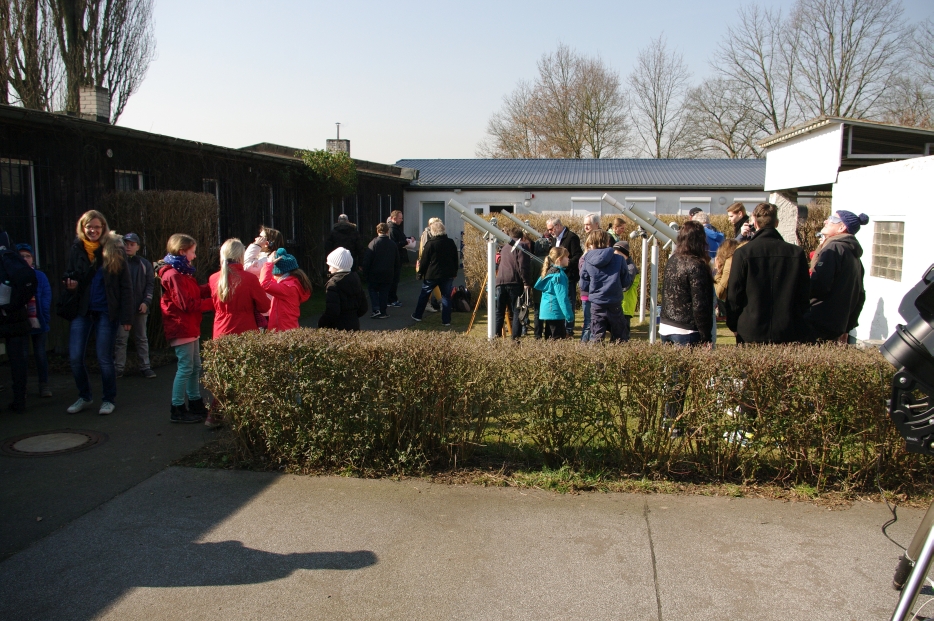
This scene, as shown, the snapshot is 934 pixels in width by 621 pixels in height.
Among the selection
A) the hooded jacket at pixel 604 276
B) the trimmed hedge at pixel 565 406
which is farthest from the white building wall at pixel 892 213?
the trimmed hedge at pixel 565 406

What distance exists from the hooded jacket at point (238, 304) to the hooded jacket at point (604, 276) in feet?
11.1

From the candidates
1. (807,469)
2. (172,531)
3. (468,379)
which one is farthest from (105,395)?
(807,469)

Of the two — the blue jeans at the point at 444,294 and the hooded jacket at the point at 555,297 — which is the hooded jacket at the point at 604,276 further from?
the blue jeans at the point at 444,294

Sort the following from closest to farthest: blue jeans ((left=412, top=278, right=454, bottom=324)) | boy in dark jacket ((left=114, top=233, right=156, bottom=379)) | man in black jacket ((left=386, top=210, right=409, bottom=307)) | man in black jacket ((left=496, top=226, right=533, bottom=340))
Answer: boy in dark jacket ((left=114, top=233, right=156, bottom=379)) → man in black jacket ((left=496, top=226, right=533, bottom=340)) → blue jeans ((left=412, top=278, right=454, bottom=324)) → man in black jacket ((left=386, top=210, right=409, bottom=307))

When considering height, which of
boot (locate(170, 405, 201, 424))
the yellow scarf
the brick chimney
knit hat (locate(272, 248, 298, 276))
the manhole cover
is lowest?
the manhole cover

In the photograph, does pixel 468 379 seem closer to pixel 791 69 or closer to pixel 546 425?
pixel 546 425

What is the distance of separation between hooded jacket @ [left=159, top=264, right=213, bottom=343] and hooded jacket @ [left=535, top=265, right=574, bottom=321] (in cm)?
392

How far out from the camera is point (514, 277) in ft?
32.0

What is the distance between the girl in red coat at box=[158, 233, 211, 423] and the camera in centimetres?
620

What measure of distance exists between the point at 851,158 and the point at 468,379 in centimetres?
1325

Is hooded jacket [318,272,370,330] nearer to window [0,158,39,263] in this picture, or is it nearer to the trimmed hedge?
the trimmed hedge

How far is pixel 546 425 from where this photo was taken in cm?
486

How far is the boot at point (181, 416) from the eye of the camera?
251 inches

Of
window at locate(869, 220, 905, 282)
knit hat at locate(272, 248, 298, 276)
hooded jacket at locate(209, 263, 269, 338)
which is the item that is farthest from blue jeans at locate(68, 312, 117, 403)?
window at locate(869, 220, 905, 282)
